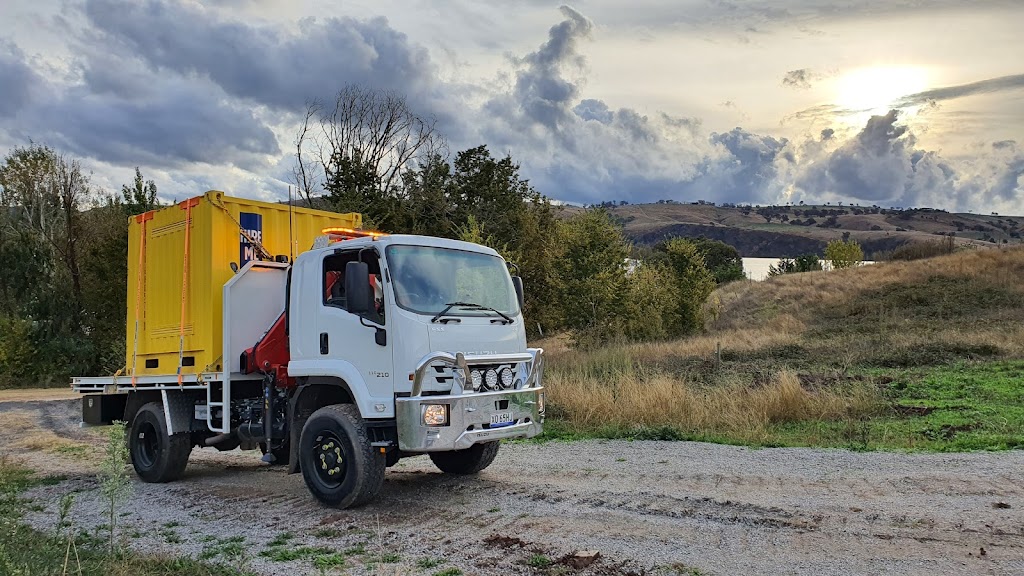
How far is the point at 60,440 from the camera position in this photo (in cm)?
1606

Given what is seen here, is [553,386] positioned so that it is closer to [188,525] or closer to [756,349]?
[188,525]

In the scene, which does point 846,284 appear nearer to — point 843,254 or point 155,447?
point 843,254

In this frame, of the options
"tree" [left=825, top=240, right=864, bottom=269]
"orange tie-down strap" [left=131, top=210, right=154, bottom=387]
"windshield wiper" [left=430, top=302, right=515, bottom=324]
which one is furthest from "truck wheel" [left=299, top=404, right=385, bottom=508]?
"tree" [left=825, top=240, right=864, bottom=269]

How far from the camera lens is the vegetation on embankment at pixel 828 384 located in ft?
41.5

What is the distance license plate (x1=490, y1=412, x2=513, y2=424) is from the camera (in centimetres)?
808

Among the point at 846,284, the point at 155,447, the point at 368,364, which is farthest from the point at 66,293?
the point at 846,284

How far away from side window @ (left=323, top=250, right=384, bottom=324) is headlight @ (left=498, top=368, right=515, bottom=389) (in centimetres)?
142

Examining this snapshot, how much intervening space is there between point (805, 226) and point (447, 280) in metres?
160

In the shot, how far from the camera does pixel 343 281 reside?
8.51 meters

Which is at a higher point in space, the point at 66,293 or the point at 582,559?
the point at 66,293

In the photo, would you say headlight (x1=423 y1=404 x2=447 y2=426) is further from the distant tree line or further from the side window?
the distant tree line

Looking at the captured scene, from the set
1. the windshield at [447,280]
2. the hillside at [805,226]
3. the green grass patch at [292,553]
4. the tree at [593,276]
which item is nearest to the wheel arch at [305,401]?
the windshield at [447,280]

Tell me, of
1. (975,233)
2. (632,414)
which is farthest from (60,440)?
(975,233)

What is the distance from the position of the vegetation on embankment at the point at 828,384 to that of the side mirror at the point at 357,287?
6747 millimetres
